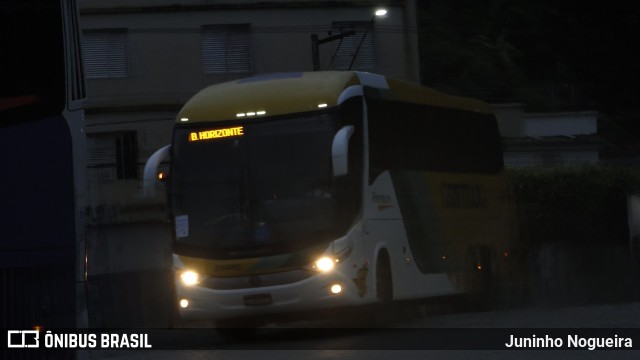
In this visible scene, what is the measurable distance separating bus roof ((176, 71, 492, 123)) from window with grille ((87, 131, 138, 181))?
14.0m

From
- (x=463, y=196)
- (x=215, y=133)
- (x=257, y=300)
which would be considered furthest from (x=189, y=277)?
(x=463, y=196)

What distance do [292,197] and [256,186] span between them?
59 centimetres

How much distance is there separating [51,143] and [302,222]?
9.09m

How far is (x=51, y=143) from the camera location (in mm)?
9125

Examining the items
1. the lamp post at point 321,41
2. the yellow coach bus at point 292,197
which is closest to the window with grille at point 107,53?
the lamp post at point 321,41

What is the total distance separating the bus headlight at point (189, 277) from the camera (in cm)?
1838

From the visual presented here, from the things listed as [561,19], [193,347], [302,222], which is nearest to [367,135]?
[302,222]

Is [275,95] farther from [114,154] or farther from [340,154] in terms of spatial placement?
[114,154]

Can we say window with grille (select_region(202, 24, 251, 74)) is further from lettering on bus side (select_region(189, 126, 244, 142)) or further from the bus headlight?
the bus headlight

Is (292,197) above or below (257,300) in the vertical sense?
above

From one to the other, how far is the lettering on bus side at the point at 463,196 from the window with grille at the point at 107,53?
13859 mm

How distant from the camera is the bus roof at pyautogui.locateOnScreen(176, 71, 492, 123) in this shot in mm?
18672

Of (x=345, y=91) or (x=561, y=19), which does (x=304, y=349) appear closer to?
(x=345, y=91)

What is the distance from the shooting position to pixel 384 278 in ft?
63.5
